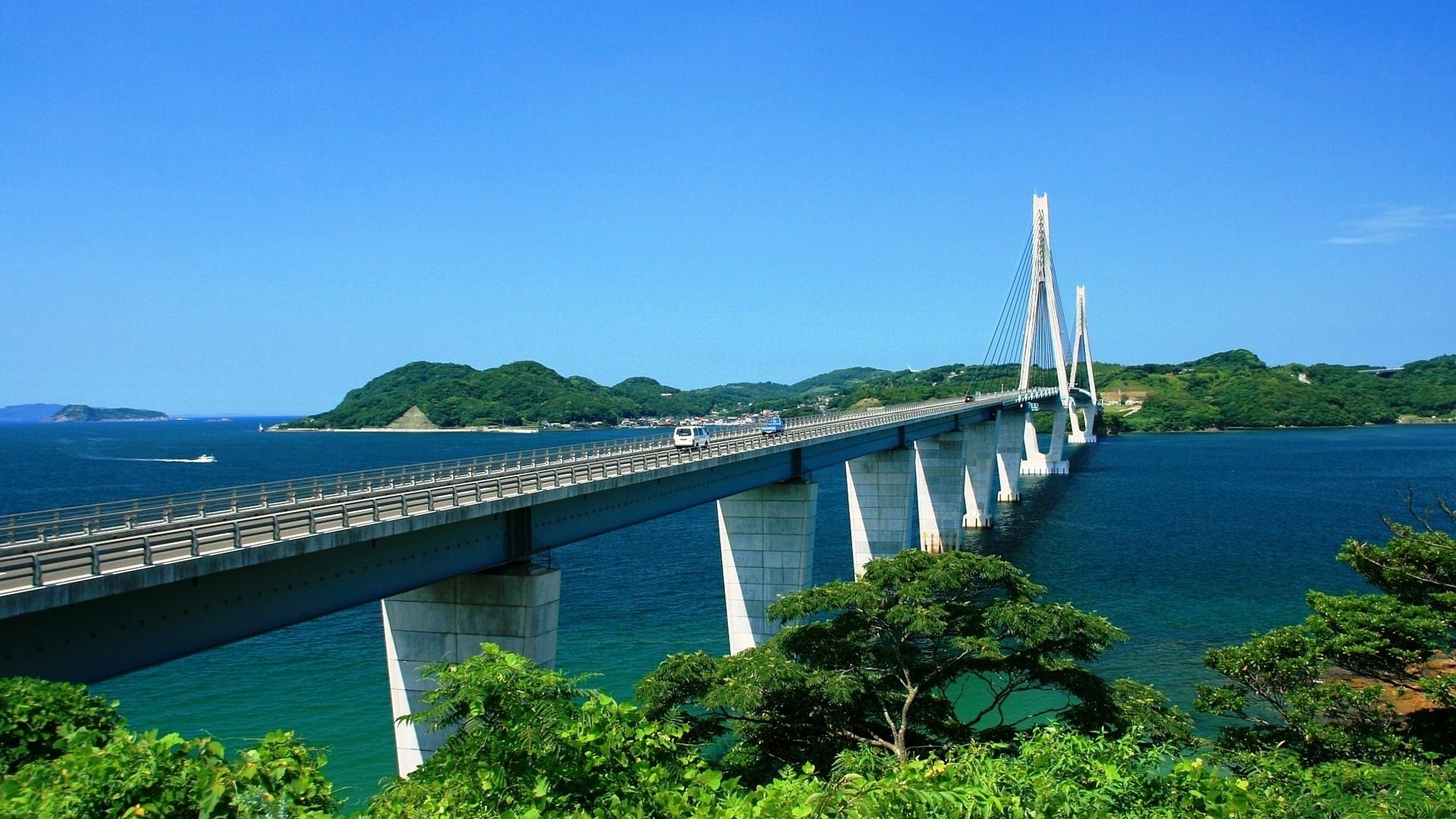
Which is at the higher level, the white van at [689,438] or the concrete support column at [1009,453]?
the white van at [689,438]

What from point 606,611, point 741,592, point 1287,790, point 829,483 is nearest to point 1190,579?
point 741,592

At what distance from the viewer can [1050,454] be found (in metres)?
126

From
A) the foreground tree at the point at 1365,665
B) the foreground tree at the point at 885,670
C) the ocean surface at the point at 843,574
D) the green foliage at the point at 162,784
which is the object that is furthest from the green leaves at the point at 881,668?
the green foliage at the point at 162,784

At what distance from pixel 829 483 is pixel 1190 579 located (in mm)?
69348

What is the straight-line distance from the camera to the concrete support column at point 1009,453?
9681cm

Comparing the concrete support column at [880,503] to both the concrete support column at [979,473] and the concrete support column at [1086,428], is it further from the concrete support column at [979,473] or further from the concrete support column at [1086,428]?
the concrete support column at [1086,428]

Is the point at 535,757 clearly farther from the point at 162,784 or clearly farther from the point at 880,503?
the point at 880,503

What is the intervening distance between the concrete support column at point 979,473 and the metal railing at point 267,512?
48.5 m

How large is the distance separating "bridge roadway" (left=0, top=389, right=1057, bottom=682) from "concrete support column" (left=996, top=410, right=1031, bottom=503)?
69.6 m

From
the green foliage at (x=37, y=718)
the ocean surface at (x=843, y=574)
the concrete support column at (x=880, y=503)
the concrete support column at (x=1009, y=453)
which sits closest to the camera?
the green foliage at (x=37, y=718)

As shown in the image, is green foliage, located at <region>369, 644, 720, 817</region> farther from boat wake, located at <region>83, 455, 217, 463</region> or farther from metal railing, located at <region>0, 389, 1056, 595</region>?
boat wake, located at <region>83, 455, 217, 463</region>

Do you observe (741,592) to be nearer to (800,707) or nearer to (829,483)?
(800,707)

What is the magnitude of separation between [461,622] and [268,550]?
8.10 meters

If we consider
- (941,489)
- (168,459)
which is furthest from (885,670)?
(168,459)
